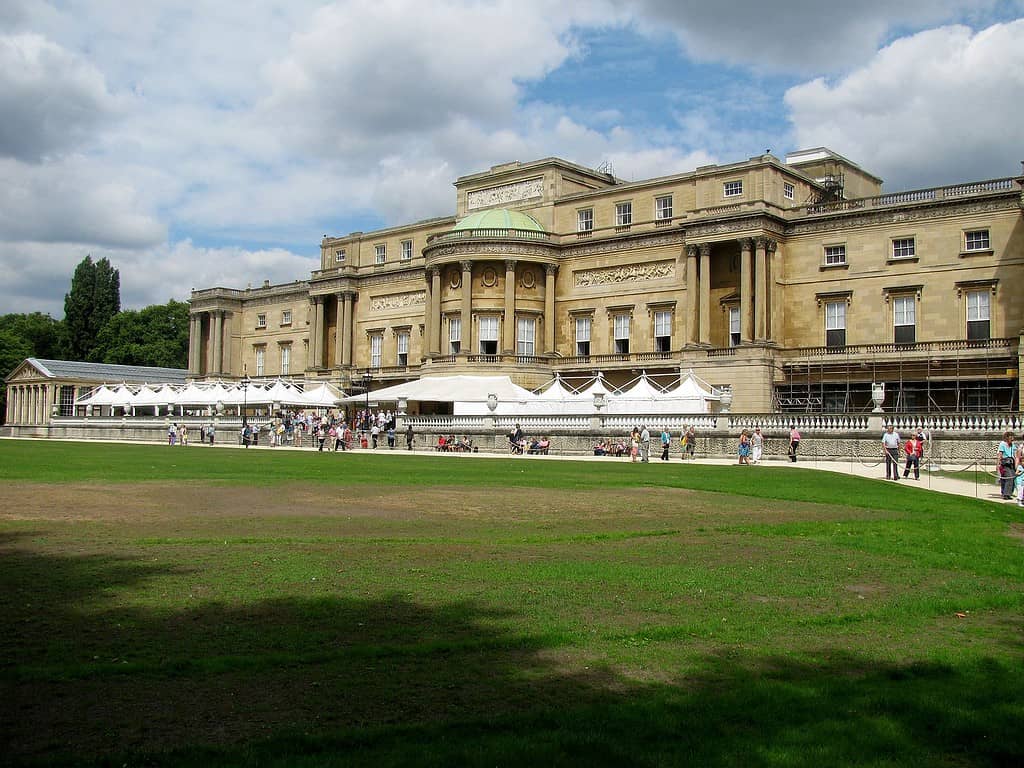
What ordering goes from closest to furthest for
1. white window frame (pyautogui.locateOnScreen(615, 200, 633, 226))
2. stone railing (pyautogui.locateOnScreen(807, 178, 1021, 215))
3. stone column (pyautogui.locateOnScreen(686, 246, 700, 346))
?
stone railing (pyautogui.locateOnScreen(807, 178, 1021, 215))
stone column (pyautogui.locateOnScreen(686, 246, 700, 346))
white window frame (pyautogui.locateOnScreen(615, 200, 633, 226))

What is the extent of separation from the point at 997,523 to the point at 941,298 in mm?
41263

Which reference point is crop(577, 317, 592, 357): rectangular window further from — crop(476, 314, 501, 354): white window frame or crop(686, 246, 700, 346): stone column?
crop(686, 246, 700, 346): stone column

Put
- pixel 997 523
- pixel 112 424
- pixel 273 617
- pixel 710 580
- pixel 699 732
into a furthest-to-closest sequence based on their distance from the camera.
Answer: pixel 112 424 → pixel 997 523 → pixel 710 580 → pixel 273 617 → pixel 699 732

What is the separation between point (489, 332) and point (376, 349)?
16.6 meters

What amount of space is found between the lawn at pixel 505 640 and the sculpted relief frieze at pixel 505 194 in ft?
189

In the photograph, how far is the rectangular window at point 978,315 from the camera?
2146 inches

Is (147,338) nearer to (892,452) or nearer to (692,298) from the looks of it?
(692,298)

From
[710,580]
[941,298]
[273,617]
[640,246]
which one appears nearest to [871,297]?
[941,298]

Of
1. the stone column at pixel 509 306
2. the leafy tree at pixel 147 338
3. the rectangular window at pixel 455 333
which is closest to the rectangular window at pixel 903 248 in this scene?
the stone column at pixel 509 306

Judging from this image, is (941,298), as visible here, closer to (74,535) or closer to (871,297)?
(871,297)

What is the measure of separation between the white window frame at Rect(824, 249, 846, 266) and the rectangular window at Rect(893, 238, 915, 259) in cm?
303

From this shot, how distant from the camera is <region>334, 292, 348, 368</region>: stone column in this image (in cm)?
8331

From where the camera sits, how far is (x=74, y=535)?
1473cm

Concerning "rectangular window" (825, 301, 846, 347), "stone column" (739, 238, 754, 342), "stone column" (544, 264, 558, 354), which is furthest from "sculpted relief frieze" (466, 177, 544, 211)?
"rectangular window" (825, 301, 846, 347)
